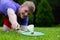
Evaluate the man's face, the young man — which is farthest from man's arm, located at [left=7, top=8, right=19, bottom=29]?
the man's face

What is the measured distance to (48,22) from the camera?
661 inches

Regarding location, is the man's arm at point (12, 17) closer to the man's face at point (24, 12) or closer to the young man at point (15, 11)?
the young man at point (15, 11)

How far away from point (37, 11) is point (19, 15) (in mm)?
11997

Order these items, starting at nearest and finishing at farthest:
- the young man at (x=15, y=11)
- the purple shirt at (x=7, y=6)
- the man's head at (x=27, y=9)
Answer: the young man at (x=15, y=11) < the man's head at (x=27, y=9) < the purple shirt at (x=7, y=6)

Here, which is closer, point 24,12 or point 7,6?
point 24,12

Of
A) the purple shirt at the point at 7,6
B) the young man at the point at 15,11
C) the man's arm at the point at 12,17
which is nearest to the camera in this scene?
the man's arm at the point at 12,17

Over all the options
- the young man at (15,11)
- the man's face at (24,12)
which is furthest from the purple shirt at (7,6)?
the man's face at (24,12)

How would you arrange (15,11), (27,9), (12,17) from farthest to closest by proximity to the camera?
(15,11)
(27,9)
(12,17)

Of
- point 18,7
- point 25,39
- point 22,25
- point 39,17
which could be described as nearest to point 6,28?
point 22,25

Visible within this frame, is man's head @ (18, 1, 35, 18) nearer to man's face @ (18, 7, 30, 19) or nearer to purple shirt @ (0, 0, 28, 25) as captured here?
man's face @ (18, 7, 30, 19)

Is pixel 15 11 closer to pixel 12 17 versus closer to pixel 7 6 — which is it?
pixel 7 6

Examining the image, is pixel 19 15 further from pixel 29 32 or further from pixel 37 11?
pixel 37 11

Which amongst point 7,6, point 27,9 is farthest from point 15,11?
point 27,9

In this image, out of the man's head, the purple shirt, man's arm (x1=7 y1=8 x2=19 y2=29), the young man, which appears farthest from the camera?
the purple shirt
